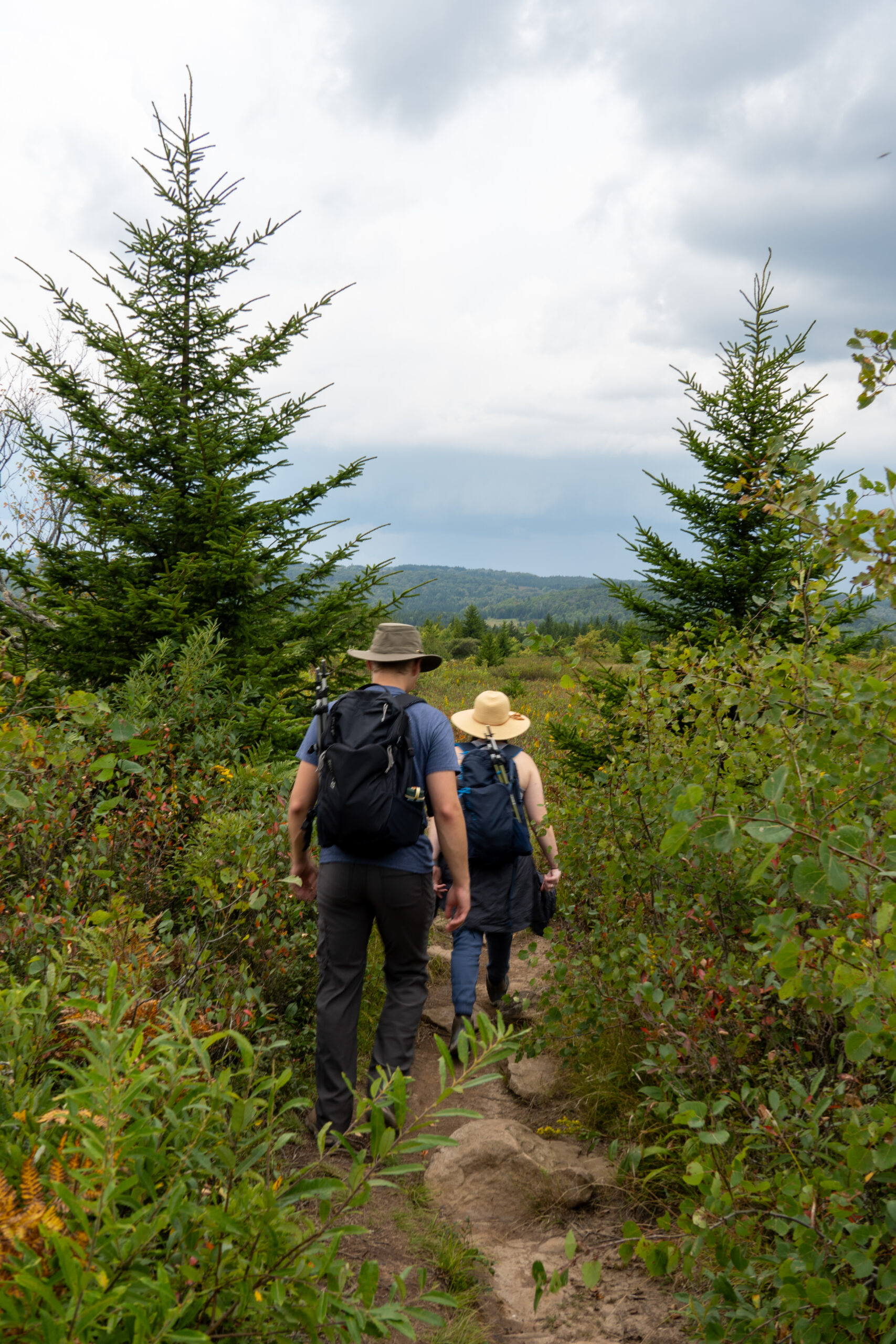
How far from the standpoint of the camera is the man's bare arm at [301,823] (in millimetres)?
3635

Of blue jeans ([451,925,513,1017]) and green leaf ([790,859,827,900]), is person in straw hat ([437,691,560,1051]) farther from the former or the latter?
green leaf ([790,859,827,900])

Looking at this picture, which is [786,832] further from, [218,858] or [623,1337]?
[218,858]

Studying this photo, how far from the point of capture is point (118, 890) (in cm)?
392

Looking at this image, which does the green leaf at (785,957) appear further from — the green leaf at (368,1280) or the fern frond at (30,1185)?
the fern frond at (30,1185)

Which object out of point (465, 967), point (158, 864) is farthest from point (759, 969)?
point (158, 864)

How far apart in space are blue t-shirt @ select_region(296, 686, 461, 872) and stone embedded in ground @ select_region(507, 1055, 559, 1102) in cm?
159

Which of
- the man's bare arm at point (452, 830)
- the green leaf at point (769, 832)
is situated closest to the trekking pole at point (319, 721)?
the man's bare arm at point (452, 830)

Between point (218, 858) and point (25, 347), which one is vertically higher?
point (25, 347)

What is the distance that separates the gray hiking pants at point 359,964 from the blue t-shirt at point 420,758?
4 centimetres

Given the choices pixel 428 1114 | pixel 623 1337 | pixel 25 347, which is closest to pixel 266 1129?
pixel 428 1114

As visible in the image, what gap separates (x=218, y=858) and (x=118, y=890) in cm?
49

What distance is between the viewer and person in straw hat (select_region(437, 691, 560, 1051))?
473 cm

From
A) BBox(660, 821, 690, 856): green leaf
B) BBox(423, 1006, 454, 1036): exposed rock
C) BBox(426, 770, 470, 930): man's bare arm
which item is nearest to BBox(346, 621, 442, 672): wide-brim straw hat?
BBox(426, 770, 470, 930): man's bare arm

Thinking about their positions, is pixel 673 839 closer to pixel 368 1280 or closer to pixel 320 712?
pixel 368 1280
